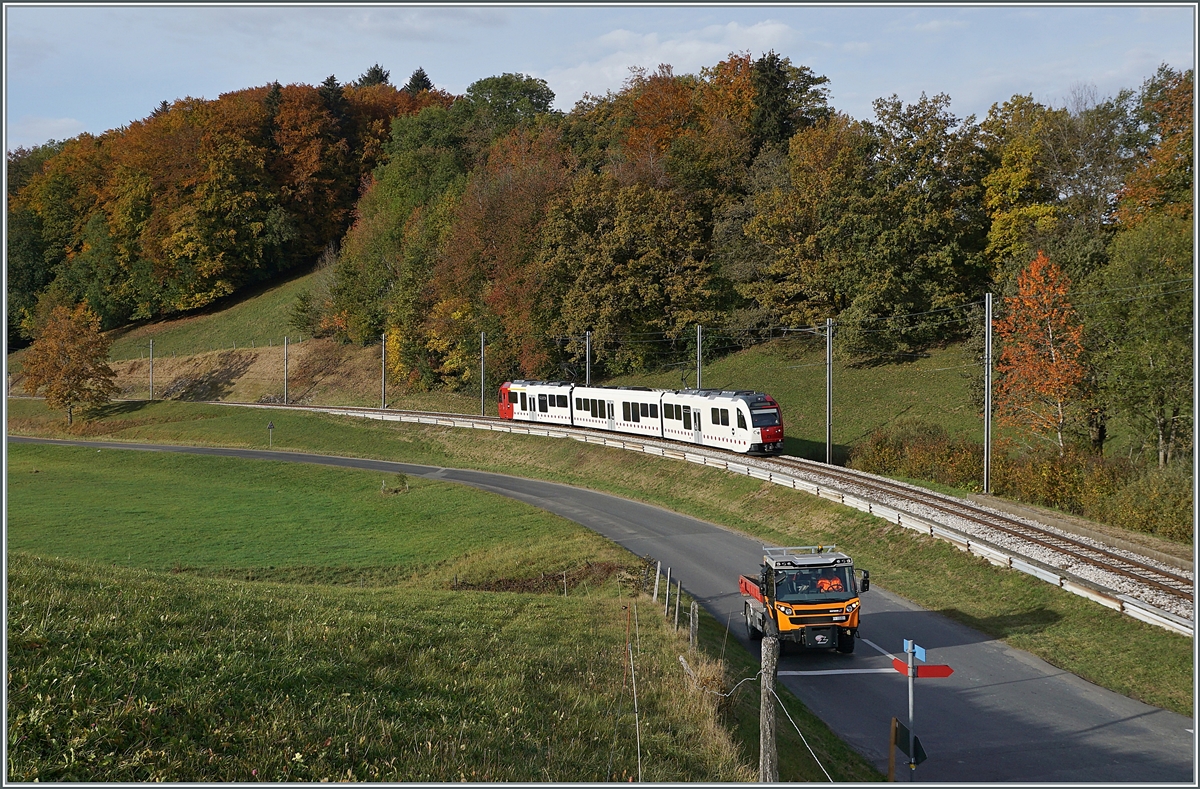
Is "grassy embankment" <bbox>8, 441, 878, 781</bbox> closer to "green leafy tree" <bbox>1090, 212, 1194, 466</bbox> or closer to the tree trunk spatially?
"green leafy tree" <bbox>1090, 212, 1194, 466</bbox>

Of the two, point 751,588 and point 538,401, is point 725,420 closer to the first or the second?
point 538,401

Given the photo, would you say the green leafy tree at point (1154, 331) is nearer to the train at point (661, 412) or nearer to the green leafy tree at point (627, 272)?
the train at point (661, 412)

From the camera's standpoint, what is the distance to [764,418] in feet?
141

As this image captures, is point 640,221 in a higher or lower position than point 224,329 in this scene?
higher

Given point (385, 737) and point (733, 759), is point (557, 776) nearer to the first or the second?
point (385, 737)

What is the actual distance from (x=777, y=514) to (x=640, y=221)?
39252 mm

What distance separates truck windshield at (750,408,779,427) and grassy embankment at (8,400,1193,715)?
3.43m

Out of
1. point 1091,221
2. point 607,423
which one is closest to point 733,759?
point 607,423

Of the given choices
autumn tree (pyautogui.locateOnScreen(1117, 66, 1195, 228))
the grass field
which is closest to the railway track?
autumn tree (pyautogui.locateOnScreen(1117, 66, 1195, 228))

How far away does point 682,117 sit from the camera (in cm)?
8331

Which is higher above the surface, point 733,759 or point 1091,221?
point 1091,221

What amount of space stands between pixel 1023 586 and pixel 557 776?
59.2 feet

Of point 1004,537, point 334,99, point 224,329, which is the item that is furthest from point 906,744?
point 334,99

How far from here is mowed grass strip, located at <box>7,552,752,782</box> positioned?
8086 millimetres
